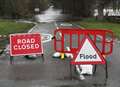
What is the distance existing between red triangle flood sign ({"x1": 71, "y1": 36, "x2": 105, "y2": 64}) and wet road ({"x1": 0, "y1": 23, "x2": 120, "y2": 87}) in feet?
1.43

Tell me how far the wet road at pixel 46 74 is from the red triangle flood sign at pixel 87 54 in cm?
44

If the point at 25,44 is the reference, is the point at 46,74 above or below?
below

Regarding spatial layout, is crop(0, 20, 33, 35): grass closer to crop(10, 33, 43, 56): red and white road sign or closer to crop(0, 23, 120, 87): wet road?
crop(10, 33, 43, 56): red and white road sign

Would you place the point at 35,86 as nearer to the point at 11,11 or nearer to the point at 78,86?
the point at 78,86

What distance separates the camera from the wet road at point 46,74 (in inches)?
465

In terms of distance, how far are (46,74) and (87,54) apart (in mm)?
1370

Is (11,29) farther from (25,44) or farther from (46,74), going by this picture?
(46,74)

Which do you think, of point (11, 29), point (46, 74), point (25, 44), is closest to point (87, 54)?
point (46, 74)

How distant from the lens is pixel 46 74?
44.7 feet

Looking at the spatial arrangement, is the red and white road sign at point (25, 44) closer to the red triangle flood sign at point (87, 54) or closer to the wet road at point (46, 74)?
the wet road at point (46, 74)

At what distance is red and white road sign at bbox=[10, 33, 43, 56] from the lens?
55.0ft

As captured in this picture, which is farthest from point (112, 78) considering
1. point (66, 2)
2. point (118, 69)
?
point (66, 2)

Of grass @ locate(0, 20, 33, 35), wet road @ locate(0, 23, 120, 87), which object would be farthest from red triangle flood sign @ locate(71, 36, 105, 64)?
grass @ locate(0, 20, 33, 35)

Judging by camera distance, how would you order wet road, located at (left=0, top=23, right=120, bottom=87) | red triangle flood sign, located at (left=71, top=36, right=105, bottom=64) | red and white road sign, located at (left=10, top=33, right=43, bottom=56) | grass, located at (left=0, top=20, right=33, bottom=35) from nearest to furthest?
1. wet road, located at (left=0, top=23, right=120, bottom=87)
2. red triangle flood sign, located at (left=71, top=36, right=105, bottom=64)
3. red and white road sign, located at (left=10, top=33, right=43, bottom=56)
4. grass, located at (left=0, top=20, right=33, bottom=35)
